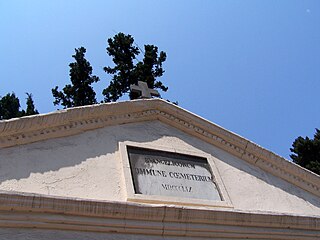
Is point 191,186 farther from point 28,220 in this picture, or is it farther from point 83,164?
point 28,220

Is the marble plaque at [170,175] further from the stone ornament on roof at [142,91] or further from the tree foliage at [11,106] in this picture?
the tree foliage at [11,106]

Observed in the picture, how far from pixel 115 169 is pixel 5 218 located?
155cm

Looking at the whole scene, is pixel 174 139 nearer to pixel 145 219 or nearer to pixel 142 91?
pixel 142 91

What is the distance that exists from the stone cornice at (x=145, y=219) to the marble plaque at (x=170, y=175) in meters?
0.47

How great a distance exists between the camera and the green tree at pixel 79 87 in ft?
38.2

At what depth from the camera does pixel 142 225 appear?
14.1 ft

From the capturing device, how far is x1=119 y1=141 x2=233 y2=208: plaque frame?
4707 mm

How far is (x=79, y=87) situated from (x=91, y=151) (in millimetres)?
7199

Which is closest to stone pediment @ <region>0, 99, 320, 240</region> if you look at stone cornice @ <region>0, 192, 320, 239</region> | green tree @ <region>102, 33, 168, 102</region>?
stone cornice @ <region>0, 192, 320, 239</region>

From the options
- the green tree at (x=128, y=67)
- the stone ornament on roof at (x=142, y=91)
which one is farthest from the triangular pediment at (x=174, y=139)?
the green tree at (x=128, y=67)

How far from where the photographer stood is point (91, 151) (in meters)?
5.12

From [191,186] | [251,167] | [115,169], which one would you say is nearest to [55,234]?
[115,169]

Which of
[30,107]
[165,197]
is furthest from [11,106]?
[165,197]

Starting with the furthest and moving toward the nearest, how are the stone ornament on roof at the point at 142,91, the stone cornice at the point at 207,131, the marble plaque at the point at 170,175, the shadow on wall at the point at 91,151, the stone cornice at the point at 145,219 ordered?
the stone ornament on roof at the point at 142,91
the stone cornice at the point at 207,131
the marble plaque at the point at 170,175
the shadow on wall at the point at 91,151
the stone cornice at the point at 145,219
